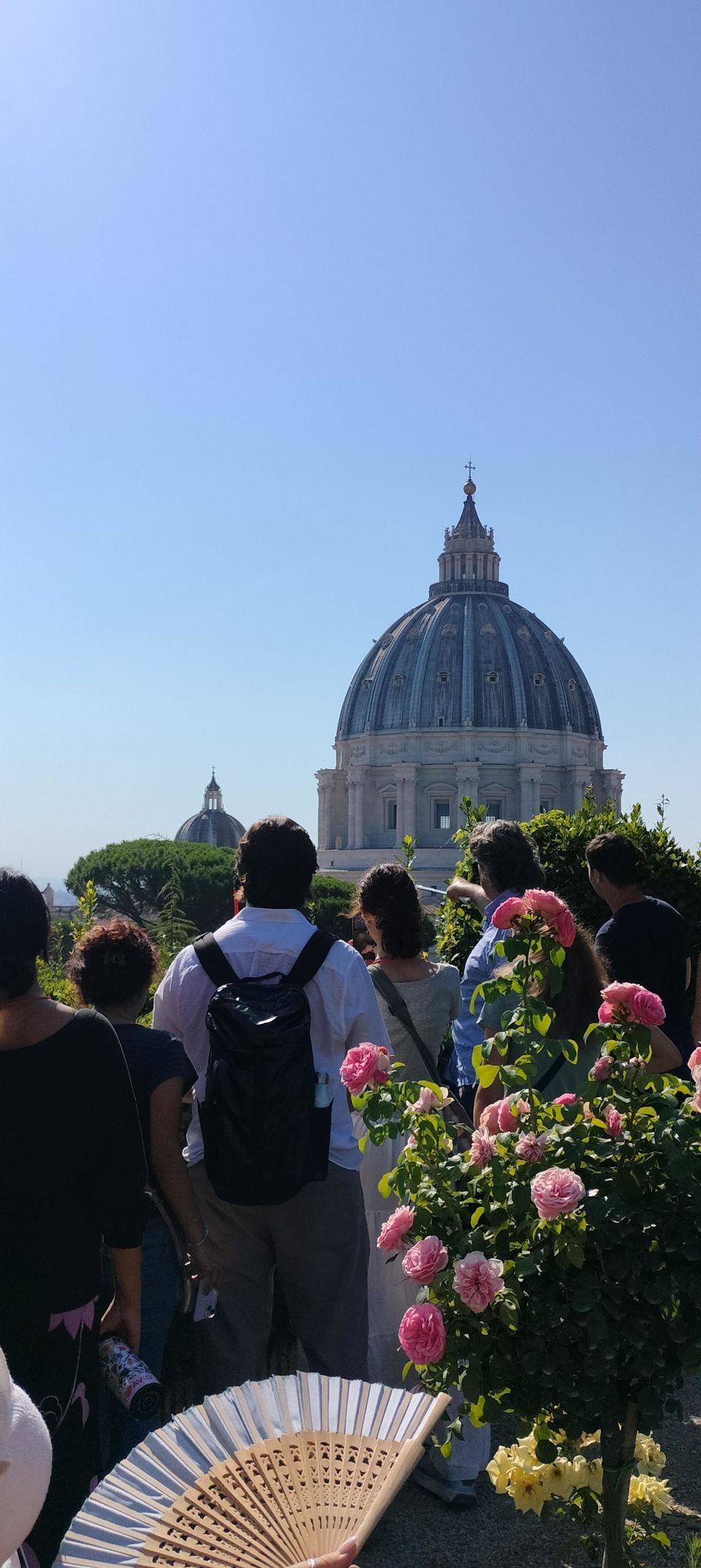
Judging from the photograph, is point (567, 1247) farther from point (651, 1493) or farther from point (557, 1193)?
point (651, 1493)

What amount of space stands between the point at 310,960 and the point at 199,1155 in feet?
1.87

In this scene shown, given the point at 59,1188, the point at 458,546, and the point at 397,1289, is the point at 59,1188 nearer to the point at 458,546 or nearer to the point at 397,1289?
the point at 397,1289

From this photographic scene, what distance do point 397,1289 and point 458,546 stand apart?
6682 cm

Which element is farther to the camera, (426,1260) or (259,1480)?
(426,1260)

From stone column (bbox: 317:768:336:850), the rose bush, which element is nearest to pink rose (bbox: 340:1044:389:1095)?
the rose bush

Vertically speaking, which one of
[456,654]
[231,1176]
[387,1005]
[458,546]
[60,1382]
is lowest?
[60,1382]

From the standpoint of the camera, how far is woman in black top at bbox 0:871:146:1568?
232 cm

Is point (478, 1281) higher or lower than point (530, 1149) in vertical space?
lower

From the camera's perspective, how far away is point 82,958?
314 centimetres

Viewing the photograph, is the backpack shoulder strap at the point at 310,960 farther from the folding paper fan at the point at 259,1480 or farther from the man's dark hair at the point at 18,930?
the folding paper fan at the point at 259,1480

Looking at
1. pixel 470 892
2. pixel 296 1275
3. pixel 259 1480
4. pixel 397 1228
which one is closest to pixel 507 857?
pixel 470 892

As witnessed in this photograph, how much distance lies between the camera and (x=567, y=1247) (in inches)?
80.3

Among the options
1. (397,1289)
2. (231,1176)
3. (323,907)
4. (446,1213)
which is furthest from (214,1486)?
(323,907)

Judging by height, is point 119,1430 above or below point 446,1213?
below
